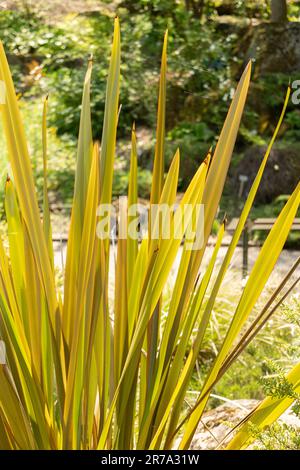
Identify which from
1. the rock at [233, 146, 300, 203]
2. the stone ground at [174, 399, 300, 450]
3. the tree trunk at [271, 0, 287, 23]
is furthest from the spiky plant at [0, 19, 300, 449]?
A: the tree trunk at [271, 0, 287, 23]

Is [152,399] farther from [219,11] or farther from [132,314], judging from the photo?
[219,11]

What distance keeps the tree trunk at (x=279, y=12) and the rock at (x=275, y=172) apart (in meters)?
1.80

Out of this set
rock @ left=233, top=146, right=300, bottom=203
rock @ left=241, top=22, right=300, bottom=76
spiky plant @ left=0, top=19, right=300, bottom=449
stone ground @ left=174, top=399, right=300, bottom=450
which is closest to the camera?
spiky plant @ left=0, top=19, right=300, bottom=449

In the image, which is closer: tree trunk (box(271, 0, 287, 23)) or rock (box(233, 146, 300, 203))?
rock (box(233, 146, 300, 203))

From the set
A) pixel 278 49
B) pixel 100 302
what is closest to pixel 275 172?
pixel 278 49

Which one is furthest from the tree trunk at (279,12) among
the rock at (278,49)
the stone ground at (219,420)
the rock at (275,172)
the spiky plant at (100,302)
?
the spiky plant at (100,302)

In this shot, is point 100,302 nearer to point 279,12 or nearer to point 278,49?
point 278,49

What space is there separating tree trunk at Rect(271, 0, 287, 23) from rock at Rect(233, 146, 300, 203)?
180 centimetres

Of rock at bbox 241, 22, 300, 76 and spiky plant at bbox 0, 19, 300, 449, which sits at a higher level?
rock at bbox 241, 22, 300, 76

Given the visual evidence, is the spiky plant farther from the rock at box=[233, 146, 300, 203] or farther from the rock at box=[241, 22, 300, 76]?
the rock at box=[241, 22, 300, 76]

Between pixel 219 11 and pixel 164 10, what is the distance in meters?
0.60

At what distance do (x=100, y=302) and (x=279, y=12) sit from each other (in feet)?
23.1

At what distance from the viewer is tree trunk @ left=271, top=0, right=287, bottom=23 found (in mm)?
7617
